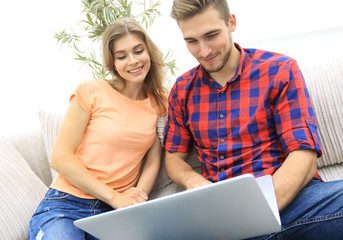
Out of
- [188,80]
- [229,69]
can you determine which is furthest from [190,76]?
[229,69]

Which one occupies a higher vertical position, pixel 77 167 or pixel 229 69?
pixel 229 69

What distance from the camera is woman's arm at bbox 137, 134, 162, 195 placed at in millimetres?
1498

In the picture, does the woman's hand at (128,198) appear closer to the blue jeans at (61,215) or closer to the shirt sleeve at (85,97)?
the blue jeans at (61,215)

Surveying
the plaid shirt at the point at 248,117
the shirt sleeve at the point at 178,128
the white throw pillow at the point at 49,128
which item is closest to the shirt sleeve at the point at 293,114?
the plaid shirt at the point at 248,117

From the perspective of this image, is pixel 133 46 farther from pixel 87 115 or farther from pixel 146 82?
pixel 87 115

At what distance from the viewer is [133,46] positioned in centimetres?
148

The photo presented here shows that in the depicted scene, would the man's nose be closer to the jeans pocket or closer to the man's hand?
the man's hand

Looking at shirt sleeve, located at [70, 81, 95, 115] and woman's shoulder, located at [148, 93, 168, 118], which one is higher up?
shirt sleeve, located at [70, 81, 95, 115]

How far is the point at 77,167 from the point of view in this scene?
4.54 feet

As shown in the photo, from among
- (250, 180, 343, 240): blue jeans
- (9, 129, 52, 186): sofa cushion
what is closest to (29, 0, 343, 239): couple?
(250, 180, 343, 240): blue jeans

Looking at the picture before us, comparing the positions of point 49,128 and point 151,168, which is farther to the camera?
point 49,128

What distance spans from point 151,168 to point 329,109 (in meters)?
0.78

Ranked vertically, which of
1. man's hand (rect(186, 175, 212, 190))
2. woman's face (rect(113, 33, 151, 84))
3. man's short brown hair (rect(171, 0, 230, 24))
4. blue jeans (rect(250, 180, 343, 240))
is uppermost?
man's short brown hair (rect(171, 0, 230, 24))

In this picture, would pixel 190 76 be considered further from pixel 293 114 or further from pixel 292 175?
pixel 292 175
